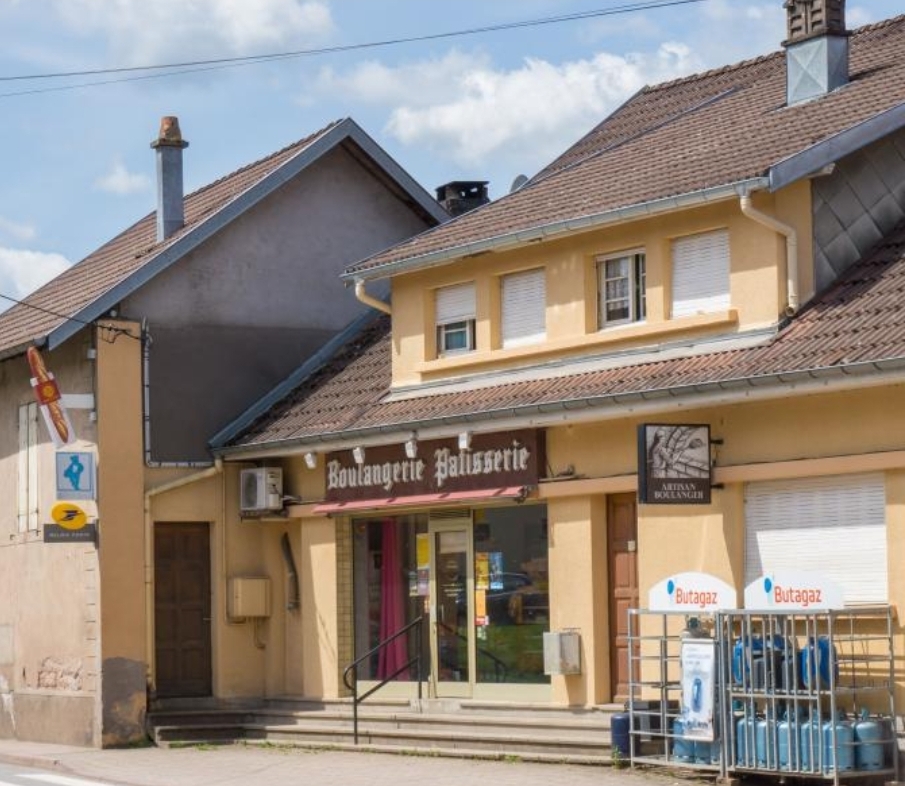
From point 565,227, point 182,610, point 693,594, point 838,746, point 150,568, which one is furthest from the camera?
point 182,610

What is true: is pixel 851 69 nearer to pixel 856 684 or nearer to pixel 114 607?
pixel 856 684

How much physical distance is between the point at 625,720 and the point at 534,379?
174 inches

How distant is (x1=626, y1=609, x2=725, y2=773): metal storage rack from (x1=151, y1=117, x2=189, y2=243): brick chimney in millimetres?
10546

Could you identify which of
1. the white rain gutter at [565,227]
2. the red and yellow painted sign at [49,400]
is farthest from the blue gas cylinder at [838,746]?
the red and yellow painted sign at [49,400]

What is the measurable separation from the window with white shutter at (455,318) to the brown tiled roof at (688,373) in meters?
0.68

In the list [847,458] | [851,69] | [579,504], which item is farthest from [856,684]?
[851,69]

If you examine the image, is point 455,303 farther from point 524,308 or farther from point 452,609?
point 452,609

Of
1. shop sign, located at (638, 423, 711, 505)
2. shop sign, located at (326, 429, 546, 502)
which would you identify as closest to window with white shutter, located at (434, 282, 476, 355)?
shop sign, located at (326, 429, 546, 502)

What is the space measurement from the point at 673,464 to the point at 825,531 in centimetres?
154

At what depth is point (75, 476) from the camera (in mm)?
23969

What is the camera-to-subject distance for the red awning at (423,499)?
20969 millimetres

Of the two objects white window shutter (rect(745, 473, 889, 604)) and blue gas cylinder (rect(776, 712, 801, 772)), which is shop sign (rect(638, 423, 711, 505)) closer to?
white window shutter (rect(745, 473, 889, 604))

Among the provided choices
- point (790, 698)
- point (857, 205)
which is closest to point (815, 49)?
point (857, 205)

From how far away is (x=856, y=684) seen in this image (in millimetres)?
17016
